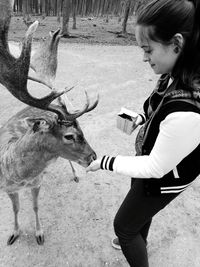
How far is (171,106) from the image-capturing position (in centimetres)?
151

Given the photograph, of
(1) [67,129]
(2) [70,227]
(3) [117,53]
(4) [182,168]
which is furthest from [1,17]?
(3) [117,53]

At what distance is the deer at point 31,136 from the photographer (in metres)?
2.21

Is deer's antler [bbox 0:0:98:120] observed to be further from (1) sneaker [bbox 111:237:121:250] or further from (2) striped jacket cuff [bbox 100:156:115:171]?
(1) sneaker [bbox 111:237:121:250]

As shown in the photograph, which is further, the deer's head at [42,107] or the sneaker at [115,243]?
the sneaker at [115,243]

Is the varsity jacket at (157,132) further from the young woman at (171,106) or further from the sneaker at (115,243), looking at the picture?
the sneaker at (115,243)

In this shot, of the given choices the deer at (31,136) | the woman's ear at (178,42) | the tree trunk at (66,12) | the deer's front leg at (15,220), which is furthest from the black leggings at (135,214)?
the tree trunk at (66,12)

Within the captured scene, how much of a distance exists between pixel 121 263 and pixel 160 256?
0.43m

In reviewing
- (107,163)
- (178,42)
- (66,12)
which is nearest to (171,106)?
(178,42)

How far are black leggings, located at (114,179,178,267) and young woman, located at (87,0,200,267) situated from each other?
0.02 metres

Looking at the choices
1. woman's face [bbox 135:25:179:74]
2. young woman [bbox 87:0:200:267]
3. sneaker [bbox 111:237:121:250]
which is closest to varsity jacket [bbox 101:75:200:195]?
young woman [bbox 87:0:200:267]

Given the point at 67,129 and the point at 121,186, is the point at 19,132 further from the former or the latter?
the point at 121,186

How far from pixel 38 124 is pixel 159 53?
1330mm

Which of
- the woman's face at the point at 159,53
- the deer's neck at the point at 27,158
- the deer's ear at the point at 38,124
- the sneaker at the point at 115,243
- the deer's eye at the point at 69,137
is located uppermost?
the woman's face at the point at 159,53

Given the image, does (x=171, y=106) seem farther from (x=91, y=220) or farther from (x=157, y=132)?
(x=91, y=220)
